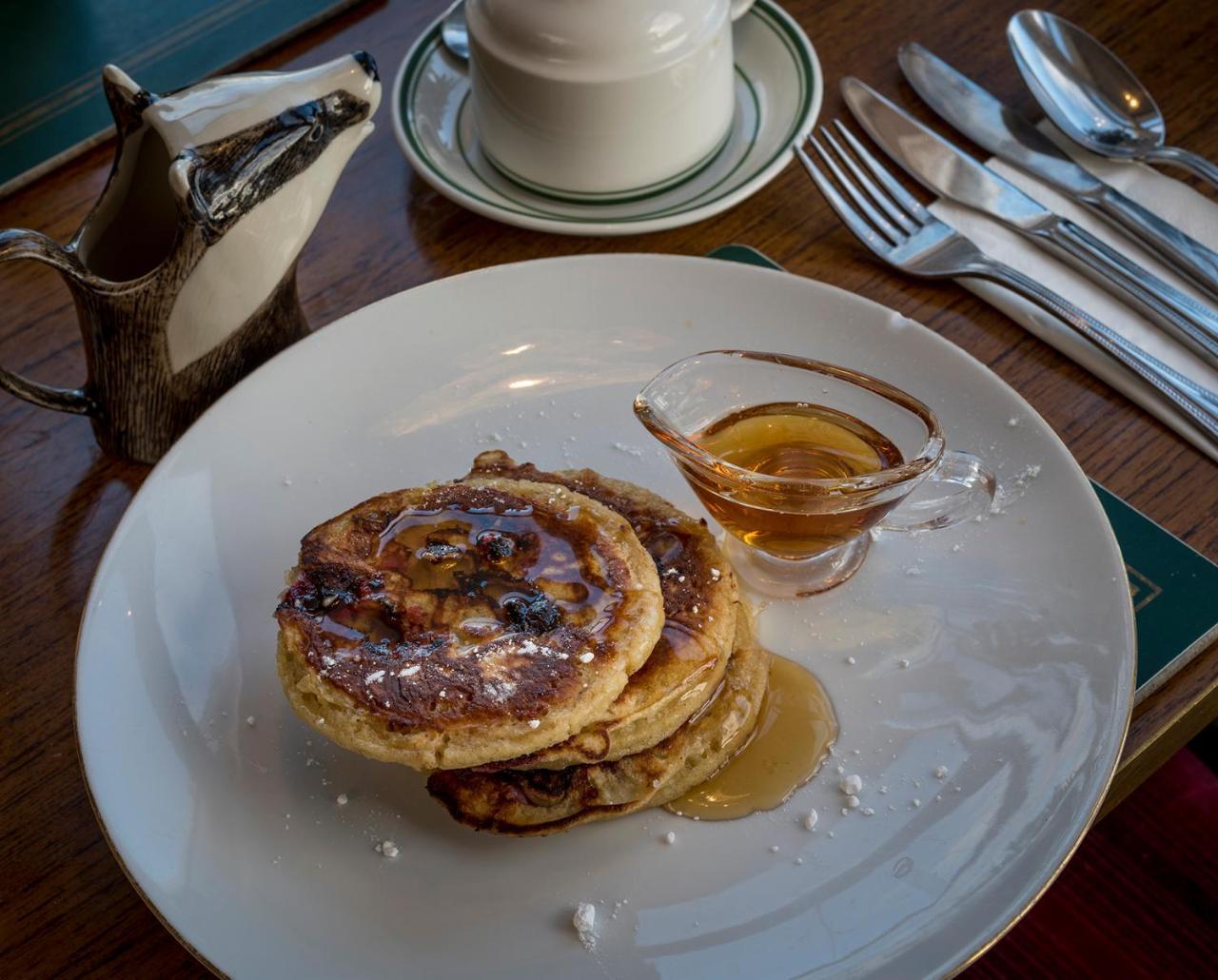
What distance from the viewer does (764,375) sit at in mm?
1285

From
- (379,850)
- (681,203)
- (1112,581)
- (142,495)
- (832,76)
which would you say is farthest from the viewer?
(832,76)

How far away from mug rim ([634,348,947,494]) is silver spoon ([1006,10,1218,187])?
0.61 meters

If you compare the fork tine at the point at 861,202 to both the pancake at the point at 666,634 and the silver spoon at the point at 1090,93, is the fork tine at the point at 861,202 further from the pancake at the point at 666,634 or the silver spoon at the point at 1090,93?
Result: the pancake at the point at 666,634

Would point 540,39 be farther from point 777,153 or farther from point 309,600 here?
point 309,600

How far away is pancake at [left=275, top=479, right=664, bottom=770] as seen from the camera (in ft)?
3.26

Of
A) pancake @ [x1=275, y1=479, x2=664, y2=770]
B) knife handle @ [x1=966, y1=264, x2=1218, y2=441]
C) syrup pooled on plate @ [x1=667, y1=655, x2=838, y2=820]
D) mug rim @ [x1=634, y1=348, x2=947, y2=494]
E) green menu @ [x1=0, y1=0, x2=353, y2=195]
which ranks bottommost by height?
syrup pooled on plate @ [x1=667, y1=655, x2=838, y2=820]

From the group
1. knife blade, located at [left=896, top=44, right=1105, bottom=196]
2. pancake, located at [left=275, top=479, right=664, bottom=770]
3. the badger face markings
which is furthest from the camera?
knife blade, located at [left=896, top=44, right=1105, bottom=196]

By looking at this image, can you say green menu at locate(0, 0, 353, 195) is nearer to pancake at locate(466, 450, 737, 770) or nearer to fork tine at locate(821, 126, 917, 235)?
fork tine at locate(821, 126, 917, 235)

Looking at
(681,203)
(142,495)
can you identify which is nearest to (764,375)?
(681,203)

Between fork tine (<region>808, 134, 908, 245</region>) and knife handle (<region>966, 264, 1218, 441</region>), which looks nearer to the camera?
knife handle (<region>966, 264, 1218, 441</region>)

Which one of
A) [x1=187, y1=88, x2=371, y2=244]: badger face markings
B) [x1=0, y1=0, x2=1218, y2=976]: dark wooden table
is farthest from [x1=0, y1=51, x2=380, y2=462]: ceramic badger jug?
[x1=0, y1=0, x2=1218, y2=976]: dark wooden table

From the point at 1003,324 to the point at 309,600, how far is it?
2.98ft

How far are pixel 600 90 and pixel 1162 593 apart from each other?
2.73ft

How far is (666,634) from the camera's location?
3.57 ft
